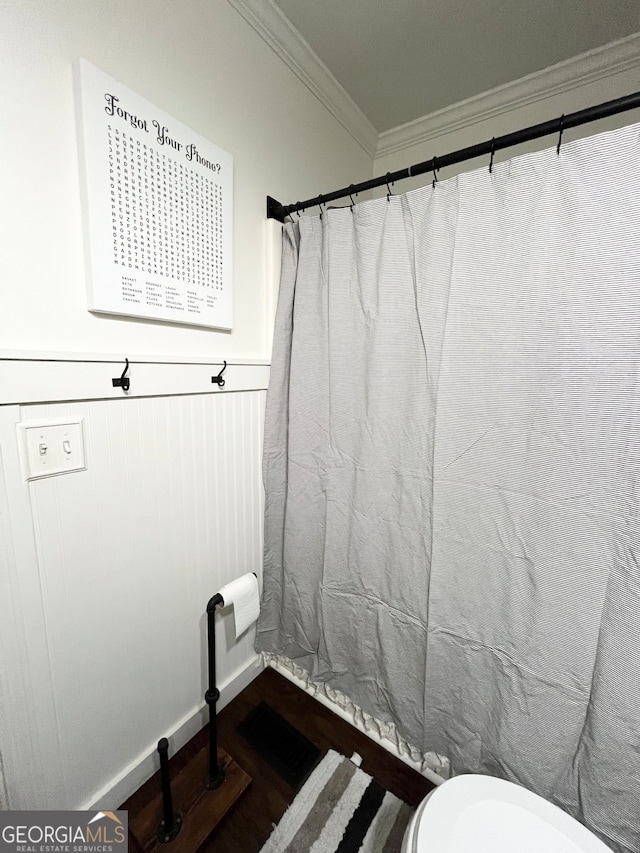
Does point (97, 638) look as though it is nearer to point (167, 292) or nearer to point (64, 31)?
point (167, 292)

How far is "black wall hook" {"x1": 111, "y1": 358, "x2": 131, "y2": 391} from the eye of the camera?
82cm

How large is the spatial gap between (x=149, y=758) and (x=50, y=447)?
40.6 inches

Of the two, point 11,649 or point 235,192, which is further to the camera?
point 235,192

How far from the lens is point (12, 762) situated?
2.43 feet

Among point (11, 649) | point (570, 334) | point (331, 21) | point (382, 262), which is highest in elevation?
point (331, 21)

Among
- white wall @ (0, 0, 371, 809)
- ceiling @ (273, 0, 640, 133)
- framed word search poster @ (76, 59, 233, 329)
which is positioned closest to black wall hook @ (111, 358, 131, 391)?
white wall @ (0, 0, 371, 809)

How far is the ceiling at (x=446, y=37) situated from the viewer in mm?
1022

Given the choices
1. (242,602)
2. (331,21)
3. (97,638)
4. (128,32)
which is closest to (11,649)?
(97,638)

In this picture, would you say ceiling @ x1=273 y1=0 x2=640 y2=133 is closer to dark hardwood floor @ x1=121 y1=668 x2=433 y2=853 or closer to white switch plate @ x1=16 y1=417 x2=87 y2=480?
white switch plate @ x1=16 y1=417 x2=87 y2=480

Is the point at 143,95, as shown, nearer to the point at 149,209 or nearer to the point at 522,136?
the point at 149,209

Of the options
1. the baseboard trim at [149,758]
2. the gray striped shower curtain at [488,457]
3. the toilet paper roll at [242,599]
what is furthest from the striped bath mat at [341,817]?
the toilet paper roll at [242,599]

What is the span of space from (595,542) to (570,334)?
0.49 meters

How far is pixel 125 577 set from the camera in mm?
911

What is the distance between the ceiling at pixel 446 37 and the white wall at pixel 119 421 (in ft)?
0.59
